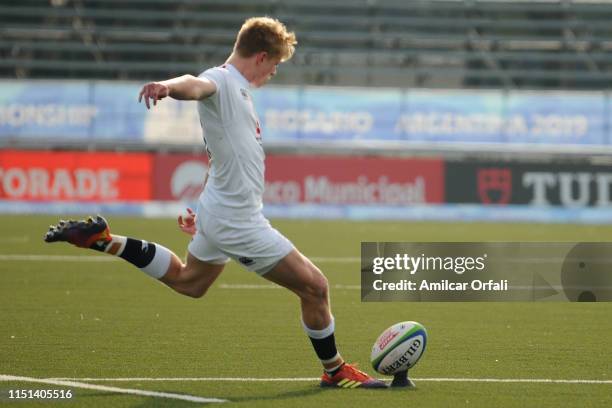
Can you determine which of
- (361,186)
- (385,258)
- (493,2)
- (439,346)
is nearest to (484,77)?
(493,2)

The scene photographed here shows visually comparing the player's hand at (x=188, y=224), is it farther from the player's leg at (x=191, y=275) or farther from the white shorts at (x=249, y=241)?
the white shorts at (x=249, y=241)

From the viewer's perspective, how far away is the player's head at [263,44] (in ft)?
22.1

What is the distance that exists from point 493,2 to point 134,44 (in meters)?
11.6

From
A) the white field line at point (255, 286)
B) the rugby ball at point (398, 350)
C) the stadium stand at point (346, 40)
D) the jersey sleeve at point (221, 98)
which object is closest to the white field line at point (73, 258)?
the white field line at point (255, 286)

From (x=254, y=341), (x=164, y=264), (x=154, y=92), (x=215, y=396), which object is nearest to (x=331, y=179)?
(x=254, y=341)

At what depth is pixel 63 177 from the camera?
86.7ft

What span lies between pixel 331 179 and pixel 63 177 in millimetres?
6327

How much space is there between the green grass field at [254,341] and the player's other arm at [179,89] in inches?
68.5

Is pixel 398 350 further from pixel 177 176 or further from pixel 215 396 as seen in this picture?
pixel 177 176

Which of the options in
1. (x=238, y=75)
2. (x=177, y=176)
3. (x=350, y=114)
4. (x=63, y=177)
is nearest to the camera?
(x=238, y=75)

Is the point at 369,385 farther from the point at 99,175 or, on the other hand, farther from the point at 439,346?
the point at 99,175

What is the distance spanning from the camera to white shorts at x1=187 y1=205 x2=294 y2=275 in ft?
22.2

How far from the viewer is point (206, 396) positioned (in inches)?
260

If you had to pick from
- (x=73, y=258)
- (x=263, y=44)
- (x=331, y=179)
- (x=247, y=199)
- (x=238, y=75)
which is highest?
(x=263, y=44)
